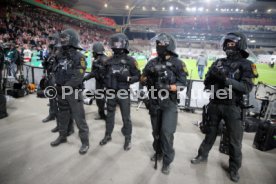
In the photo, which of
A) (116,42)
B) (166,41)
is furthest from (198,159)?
(116,42)

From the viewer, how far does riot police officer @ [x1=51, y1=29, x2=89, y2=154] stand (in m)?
3.35

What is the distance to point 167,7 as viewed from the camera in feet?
149

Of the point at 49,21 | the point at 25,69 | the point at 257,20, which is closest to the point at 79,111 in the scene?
the point at 25,69

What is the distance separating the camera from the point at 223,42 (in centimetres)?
299

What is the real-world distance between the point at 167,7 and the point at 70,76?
156 ft

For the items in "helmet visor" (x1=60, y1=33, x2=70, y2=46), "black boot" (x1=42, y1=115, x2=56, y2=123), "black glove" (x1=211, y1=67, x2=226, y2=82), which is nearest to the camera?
"black glove" (x1=211, y1=67, x2=226, y2=82)

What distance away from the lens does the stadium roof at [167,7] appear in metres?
37.1

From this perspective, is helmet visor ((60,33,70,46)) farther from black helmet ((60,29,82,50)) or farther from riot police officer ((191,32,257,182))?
riot police officer ((191,32,257,182))

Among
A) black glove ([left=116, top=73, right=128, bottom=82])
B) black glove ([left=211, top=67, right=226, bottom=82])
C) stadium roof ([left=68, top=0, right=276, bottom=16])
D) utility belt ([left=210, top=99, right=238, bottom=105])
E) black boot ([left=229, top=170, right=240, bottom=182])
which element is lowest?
black boot ([left=229, top=170, right=240, bottom=182])

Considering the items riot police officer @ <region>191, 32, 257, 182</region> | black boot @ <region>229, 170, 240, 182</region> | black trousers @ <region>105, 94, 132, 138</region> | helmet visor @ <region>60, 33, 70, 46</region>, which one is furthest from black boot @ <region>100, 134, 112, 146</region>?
black boot @ <region>229, 170, 240, 182</region>

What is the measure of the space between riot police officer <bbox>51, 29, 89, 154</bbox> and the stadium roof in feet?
113

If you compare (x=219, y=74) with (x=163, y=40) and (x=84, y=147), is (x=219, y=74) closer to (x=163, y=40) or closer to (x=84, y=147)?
(x=163, y=40)

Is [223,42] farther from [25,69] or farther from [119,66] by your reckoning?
[25,69]

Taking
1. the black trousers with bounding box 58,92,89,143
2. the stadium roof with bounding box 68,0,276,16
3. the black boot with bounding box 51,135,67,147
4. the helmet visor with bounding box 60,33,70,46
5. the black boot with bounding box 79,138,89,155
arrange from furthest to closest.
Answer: the stadium roof with bounding box 68,0,276,16 → the black boot with bounding box 51,135,67,147 → the black boot with bounding box 79,138,89,155 → the black trousers with bounding box 58,92,89,143 → the helmet visor with bounding box 60,33,70,46
